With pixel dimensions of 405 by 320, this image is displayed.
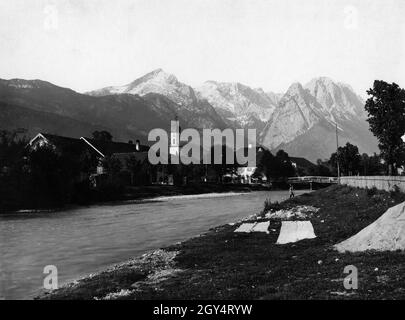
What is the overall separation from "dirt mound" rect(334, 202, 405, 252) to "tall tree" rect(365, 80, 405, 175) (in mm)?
57418

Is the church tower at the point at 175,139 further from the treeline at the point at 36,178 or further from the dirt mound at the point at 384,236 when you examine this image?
the dirt mound at the point at 384,236

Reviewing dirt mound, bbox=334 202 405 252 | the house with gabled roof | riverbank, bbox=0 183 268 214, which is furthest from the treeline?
dirt mound, bbox=334 202 405 252

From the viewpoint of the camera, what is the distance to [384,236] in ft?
50.7

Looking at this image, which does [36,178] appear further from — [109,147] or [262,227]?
[262,227]

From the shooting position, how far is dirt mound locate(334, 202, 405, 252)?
14.9m

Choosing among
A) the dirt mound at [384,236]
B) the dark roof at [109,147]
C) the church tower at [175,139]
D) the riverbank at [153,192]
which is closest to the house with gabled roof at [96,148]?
the dark roof at [109,147]

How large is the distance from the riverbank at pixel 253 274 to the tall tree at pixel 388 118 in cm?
5329

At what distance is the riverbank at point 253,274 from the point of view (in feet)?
37.4

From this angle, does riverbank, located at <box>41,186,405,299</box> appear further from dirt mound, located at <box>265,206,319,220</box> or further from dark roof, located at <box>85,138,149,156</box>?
dark roof, located at <box>85,138,149,156</box>

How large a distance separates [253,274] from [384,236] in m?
4.87

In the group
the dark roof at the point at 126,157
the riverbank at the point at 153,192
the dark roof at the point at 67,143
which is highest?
the dark roof at the point at 67,143

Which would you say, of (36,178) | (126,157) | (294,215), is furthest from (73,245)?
(126,157)

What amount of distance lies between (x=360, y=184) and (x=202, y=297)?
1661 inches
